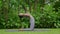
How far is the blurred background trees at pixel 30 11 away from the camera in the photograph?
374 centimetres

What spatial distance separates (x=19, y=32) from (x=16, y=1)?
5.24 feet

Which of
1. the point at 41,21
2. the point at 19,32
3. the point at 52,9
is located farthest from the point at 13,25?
the point at 19,32

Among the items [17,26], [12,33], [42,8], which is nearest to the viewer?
[12,33]

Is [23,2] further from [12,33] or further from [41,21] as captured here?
[12,33]

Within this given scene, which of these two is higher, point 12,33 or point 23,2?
point 23,2

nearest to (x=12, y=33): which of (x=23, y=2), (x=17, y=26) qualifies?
(x=17, y=26)

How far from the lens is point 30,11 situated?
3850 mm

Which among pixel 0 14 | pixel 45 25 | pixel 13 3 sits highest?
pixel 13 3

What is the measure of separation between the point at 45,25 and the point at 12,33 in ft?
5.34

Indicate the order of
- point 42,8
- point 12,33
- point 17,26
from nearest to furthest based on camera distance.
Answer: point 12,33
point 17,26
point 42,8

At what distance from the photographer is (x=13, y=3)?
376 cm

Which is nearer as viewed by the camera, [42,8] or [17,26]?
[17,26]

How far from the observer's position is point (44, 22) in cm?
383

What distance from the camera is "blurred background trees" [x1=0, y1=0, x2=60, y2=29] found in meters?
3.74
